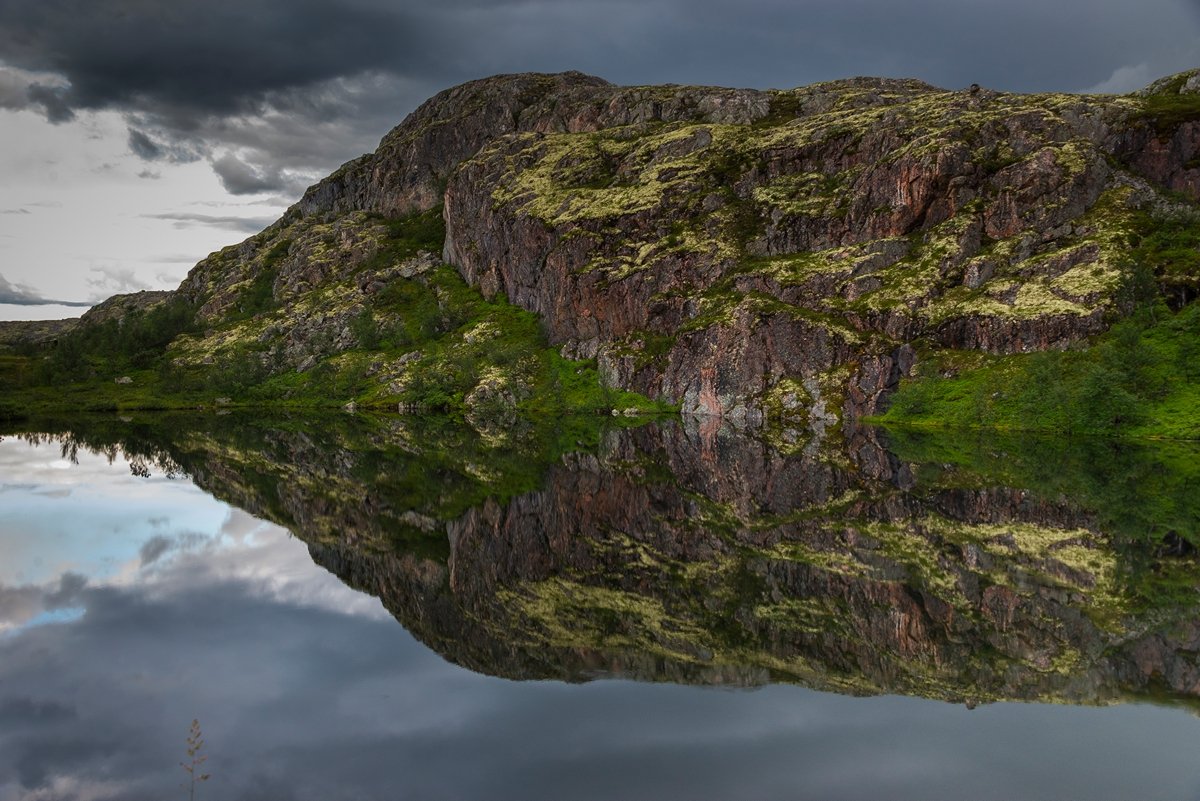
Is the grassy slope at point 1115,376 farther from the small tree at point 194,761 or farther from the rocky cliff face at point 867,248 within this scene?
the small tree at point 194,761

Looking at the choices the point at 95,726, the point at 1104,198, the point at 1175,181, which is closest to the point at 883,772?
the point at 95,726

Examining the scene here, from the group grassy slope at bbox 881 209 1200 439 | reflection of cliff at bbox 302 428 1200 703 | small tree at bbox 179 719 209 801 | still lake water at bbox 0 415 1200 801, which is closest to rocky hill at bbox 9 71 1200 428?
grassy slope at bbox 881 209 1200 439

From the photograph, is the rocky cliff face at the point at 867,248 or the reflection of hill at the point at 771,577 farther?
the rocky cliff face at the point at 867,248

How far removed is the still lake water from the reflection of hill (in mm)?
168

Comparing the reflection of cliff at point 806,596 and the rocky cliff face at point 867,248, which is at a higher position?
the rocky cliff face at point 867,248

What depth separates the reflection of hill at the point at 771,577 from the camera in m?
19.2

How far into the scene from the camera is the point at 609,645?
20906 mm

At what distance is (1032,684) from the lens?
17.6 metres

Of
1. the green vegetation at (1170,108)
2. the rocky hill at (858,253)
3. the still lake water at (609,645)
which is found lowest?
the still lake water at (609,645)

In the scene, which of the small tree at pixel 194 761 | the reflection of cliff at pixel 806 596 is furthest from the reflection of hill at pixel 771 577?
the small tree at pixel 194 761

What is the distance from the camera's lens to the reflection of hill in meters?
19.2

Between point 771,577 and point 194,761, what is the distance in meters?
19.4

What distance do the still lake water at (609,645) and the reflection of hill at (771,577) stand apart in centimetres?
17

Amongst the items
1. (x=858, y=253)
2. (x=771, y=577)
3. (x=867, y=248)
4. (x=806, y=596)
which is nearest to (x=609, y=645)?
(x=806, y=596)
